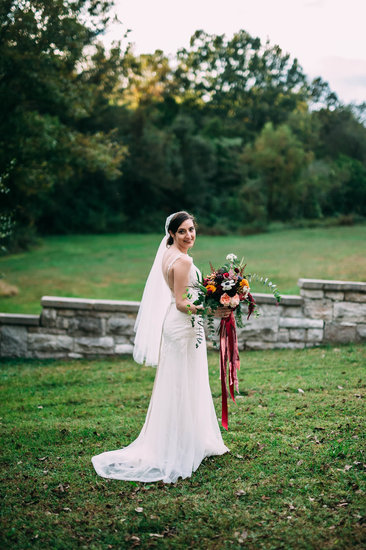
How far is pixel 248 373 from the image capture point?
7234 mm

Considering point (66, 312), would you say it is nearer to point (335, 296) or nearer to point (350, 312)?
point (335, 296)

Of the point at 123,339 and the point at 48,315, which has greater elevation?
the point at 48,315

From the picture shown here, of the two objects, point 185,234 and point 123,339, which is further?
point 123,339

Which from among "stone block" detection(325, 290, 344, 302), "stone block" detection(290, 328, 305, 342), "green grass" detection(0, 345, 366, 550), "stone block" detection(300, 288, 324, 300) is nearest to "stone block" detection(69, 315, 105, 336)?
"green grass" detection(0, 345, 366, 550)

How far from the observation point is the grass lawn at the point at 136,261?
1386 centimetres

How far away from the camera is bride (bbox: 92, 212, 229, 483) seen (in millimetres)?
4289

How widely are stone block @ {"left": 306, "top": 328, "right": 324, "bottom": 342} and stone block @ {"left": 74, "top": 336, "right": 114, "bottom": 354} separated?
10.7ft

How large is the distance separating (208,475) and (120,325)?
4368 mm

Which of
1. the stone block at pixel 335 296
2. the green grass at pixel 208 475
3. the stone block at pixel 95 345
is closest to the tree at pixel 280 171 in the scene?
the stone block at pixel 335 296

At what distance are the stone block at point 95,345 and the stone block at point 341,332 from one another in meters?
3.56

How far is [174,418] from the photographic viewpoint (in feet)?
14.3

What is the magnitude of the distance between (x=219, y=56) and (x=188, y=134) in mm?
9146

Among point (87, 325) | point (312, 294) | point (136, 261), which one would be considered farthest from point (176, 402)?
point (136, 261)

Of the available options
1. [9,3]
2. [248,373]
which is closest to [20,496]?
[248,373]
